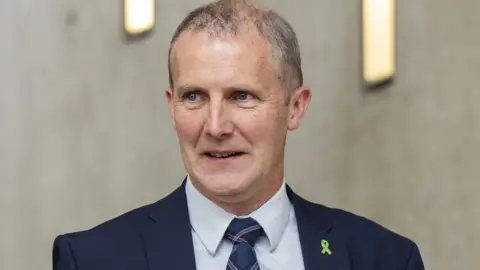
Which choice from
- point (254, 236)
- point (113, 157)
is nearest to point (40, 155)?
point (113, 157)

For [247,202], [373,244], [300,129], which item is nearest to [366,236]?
[373,244]

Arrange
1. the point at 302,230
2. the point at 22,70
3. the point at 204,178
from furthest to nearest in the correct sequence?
the point at 22,70 → the point at 302,230 → the point at 204,178

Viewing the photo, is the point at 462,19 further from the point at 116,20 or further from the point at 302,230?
the point at 302,230

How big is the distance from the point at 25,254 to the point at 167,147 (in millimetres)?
427

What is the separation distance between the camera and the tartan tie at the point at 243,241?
69.8 inches

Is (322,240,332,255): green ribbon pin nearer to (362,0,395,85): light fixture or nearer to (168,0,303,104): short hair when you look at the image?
(168,0,303,104): short hair

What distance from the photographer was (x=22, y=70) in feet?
8.35

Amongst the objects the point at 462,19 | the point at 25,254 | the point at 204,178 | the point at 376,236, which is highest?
the point at 462,19

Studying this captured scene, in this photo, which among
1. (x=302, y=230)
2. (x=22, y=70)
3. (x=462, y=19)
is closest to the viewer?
(x=302, y=230)

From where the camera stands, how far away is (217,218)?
1814mm

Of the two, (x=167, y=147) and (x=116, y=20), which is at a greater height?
A: (x=116, y=20)

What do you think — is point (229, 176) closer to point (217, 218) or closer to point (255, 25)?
point (217, 218)

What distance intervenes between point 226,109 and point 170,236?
240mm

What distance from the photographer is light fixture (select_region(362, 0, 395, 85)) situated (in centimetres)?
274
